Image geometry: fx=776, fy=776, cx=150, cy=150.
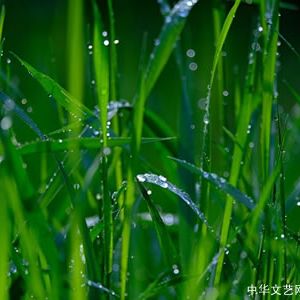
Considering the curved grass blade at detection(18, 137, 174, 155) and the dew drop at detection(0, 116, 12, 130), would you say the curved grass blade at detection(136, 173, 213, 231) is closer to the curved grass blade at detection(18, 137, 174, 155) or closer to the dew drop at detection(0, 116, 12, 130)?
the curved grass blade at detection(18, 137, 174, 155)

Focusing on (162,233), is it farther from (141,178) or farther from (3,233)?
(3,233)

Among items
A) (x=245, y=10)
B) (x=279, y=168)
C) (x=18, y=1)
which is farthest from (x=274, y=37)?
(x=245, y=10)

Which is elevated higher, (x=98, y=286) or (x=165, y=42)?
(x=165, y=42)

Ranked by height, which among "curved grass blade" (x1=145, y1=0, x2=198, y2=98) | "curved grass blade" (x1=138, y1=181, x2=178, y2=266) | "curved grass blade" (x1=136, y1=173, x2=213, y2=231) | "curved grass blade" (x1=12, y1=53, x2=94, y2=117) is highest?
"curved grass blade" (x1=145, y1=0, x2=198, y2=98)

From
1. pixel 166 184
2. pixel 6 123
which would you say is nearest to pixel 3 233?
pixel 6 123

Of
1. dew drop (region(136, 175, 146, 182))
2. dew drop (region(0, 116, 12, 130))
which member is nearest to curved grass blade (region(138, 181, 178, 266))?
dew drop (region(136, 175, 146, 182))

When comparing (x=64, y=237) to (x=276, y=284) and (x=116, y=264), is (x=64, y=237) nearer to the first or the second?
(x=116, y=264)

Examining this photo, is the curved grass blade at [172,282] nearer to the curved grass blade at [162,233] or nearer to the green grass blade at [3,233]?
the curved grass blade at [162,233]

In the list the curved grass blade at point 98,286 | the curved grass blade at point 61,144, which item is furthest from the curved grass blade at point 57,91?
the curved grass blade at point 98,286
